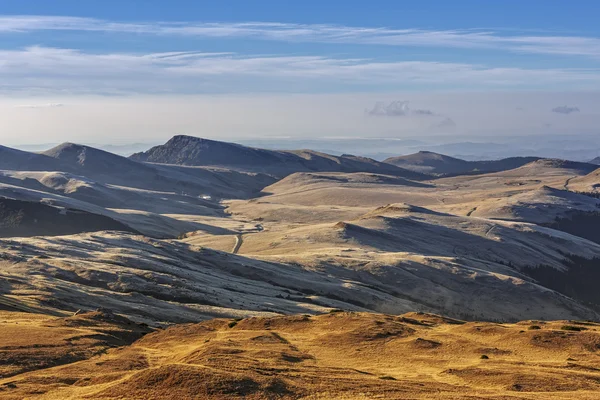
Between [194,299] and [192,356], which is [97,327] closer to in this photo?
[192,356]

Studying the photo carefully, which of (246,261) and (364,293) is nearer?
(364,293)

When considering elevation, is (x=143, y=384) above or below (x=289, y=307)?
above

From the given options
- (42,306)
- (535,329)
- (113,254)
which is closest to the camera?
(535,329)

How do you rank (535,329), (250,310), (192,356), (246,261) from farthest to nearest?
1. (246,261)
2. (250,310)
3. (535,329)
4. (192,356)

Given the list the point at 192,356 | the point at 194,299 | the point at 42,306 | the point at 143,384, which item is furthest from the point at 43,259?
the point at 143,384

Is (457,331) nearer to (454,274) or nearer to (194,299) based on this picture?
(194,299)

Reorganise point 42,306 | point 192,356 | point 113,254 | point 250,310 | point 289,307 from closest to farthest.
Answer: point 192,356
point 42,306
point 250,310
point 289,307
point 113,254

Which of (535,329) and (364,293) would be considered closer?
(535,329)

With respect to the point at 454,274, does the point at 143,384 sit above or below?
above

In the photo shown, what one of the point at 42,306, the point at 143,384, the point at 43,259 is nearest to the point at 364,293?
the point at 43,259
